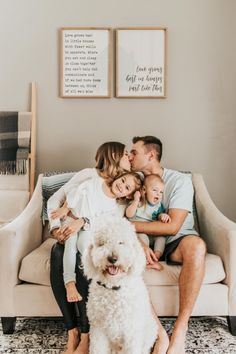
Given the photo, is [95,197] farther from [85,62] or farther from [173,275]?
[85,62]

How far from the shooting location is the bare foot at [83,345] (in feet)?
6.86

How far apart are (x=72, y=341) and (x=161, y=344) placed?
1.36ft

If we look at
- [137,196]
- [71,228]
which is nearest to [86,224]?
[71,228]

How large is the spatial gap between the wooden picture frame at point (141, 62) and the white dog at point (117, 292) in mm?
1416

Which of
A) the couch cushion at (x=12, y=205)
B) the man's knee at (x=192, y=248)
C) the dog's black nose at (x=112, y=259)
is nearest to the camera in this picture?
the dog's black nose at (x=112, y=259)

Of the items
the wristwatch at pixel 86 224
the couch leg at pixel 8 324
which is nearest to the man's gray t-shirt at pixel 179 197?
the wristwatch at pixel 86 224

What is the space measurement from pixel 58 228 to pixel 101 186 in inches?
12.4

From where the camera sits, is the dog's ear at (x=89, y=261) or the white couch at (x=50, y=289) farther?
the white couch at (x=50, y=289)

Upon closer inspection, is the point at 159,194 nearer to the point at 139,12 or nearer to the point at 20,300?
the point at 20,300

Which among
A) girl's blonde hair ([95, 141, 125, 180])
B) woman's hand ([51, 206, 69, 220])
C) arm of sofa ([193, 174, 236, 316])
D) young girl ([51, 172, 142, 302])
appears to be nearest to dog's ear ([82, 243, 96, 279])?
young girl ([51, 172, 142, 302])

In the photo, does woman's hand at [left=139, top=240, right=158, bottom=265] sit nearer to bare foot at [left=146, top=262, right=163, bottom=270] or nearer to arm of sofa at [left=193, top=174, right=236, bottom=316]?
bare foot at [left=146, top=262, right=163, bottom=270]

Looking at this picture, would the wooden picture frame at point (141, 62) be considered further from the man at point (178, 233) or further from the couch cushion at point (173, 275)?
the couch cushion at point (173, 275)

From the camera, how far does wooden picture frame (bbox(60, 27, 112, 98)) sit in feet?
10.0

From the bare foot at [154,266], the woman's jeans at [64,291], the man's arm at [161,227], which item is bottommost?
the woman's jeans at [64,291]
